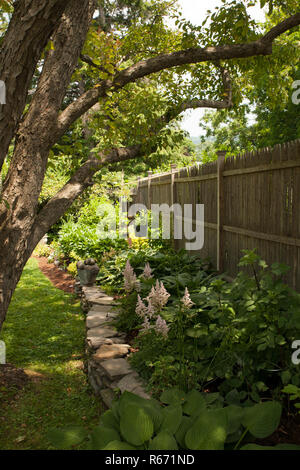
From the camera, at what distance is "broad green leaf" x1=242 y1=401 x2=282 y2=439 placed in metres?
1.69

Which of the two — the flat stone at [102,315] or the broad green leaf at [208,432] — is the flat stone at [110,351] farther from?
the broad green leaf at [208,432]

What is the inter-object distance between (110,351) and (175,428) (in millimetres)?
2246

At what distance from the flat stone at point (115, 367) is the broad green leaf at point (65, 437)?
5.34 ft

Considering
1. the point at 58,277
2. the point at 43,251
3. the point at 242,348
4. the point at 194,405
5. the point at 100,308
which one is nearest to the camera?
the point at 194,405

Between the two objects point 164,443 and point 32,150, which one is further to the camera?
point 32,150

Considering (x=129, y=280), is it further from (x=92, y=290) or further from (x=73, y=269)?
(x=73, y=269)

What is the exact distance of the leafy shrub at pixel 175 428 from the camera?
61.8 inches

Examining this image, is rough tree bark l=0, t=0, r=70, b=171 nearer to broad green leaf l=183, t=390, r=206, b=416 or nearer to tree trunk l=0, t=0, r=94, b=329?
tree trunk l=0, t=0, r=94, b=329

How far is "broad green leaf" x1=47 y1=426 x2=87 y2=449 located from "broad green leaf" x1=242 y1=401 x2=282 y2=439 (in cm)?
73

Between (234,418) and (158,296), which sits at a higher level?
(158,296)

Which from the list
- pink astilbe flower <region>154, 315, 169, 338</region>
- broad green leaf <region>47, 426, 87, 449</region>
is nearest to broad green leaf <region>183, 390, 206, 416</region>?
broad green leaf <region>47, 426, 87, 449</region>

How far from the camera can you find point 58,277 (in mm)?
8719

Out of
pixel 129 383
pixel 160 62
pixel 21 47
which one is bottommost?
pixel 129 383

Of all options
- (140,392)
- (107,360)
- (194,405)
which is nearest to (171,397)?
(194,405)
